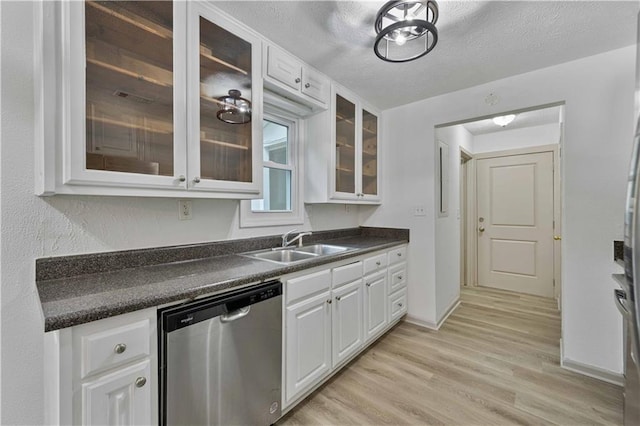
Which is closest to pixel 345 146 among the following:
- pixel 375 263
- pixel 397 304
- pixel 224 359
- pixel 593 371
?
pixel 375 263

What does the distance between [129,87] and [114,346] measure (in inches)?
42.9

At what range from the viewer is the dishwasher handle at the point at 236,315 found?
1.22 metres

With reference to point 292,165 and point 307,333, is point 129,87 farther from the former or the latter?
point 307,333

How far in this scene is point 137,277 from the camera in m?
1.28

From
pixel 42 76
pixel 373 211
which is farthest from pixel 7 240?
pixel 373 211

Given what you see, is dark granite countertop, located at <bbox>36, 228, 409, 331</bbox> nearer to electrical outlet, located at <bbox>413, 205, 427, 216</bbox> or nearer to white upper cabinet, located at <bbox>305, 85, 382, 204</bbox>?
white upper cabinet, located at <bbox>305, 85, 382, 204</bbox>

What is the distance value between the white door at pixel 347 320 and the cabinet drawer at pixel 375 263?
0.49 feet

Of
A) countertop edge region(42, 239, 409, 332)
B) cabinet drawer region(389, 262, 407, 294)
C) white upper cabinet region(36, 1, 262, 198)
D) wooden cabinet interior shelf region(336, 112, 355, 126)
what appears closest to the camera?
countertop edge region(42, 239, 409, 332)

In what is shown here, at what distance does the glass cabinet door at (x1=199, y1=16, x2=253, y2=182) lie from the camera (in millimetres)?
1491

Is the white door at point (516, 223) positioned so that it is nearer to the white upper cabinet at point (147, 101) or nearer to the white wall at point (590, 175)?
the white wall at point (590, 175)

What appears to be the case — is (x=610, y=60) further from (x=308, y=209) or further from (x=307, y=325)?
(x=307, y=325)

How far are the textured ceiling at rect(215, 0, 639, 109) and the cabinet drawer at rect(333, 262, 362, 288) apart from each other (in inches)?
61.7

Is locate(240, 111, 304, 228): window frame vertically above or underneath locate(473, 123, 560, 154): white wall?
underneath

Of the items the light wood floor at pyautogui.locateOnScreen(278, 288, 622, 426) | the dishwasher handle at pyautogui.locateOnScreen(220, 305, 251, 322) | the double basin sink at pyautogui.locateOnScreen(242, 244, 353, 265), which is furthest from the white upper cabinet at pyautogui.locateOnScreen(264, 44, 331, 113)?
the light wood floor at pyautogui.locateOnScreen(278, 288, 622, 426)
